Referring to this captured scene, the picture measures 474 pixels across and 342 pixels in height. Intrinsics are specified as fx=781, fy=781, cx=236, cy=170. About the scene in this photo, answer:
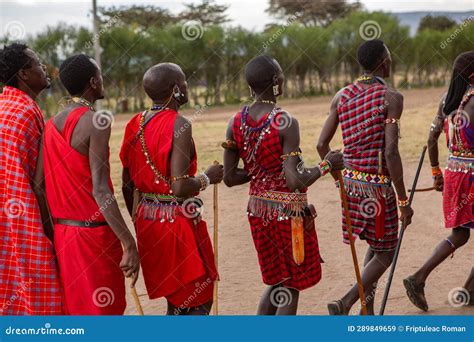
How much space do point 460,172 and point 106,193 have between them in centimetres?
288

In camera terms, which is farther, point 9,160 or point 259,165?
point 259,165

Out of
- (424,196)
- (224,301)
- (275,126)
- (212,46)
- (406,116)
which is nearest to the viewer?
(275,126)

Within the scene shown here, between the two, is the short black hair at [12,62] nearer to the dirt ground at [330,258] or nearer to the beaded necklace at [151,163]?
the beaded necklace at [151,163]

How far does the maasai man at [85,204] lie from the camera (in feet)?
12.6

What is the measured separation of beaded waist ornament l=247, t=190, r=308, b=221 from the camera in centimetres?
454

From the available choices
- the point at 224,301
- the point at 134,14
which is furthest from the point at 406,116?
the point at 134,14

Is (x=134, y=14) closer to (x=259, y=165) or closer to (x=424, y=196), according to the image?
(x=424, y=196)

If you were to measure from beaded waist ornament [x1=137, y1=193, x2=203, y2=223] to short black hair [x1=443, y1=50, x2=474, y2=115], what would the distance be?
7.64 feet

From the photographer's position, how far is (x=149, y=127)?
414cm

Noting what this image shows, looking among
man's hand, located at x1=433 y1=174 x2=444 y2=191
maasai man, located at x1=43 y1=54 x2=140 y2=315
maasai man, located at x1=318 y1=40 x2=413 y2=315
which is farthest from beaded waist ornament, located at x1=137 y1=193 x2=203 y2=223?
man's hand, located at x1=433 y1=174 x2=444 y2=191

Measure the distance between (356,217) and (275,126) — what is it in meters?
1.21

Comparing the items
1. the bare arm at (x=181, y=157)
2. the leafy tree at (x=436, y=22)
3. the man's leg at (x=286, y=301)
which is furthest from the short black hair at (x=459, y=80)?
the leafy tree at (x=436, y=22)

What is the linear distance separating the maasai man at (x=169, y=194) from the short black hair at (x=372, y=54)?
4.45 ft

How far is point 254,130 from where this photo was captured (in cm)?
444
